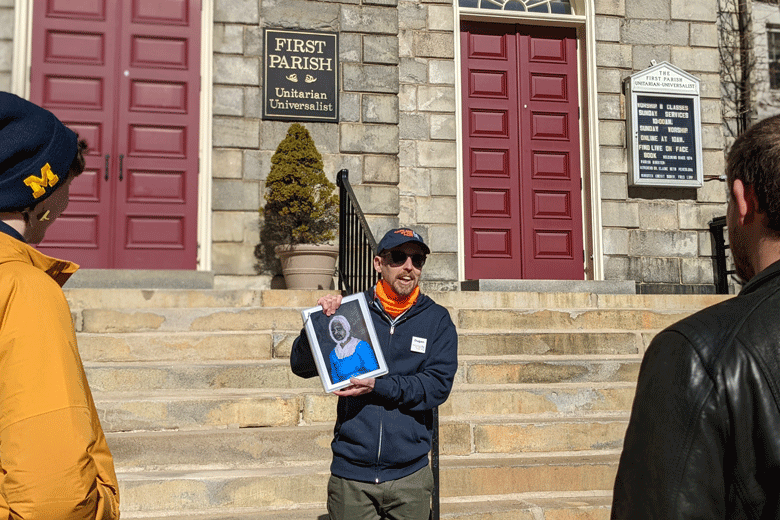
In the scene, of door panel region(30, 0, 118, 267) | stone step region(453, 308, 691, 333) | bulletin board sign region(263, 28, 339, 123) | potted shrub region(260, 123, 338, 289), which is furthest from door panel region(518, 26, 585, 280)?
door panel region(30, 0, 118, 267)

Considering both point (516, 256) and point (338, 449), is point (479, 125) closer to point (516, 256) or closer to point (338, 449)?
point (516, 256)

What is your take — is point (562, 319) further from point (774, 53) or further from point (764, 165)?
point (774, 53)

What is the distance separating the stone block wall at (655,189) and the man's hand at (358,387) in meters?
6.36

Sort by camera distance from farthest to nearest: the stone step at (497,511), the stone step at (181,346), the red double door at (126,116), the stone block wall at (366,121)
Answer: the stone block wall at (366,121) < the red double door at (126,116) < the stone step at (181,346) < the stone step at (497,511)

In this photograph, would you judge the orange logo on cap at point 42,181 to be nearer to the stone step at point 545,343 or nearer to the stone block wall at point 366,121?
the stone step at point 545,343

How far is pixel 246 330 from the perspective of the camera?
547cm

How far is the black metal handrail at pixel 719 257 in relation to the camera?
8.35m

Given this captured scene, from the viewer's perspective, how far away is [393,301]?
2801 mm

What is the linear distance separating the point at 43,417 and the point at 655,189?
836cm

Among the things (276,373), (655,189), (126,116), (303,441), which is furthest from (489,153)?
(303,441)

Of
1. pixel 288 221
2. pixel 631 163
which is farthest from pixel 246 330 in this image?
pixel 631 163

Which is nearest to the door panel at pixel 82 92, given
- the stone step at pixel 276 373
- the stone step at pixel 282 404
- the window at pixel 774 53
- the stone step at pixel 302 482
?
the stone step at pixel 276 373

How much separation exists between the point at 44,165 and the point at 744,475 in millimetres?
1263

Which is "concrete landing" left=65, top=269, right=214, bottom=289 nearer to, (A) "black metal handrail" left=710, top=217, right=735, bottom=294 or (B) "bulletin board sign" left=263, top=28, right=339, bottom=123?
(B) "bulletin board sign" left=263, top=28, right=339, bottom=123
